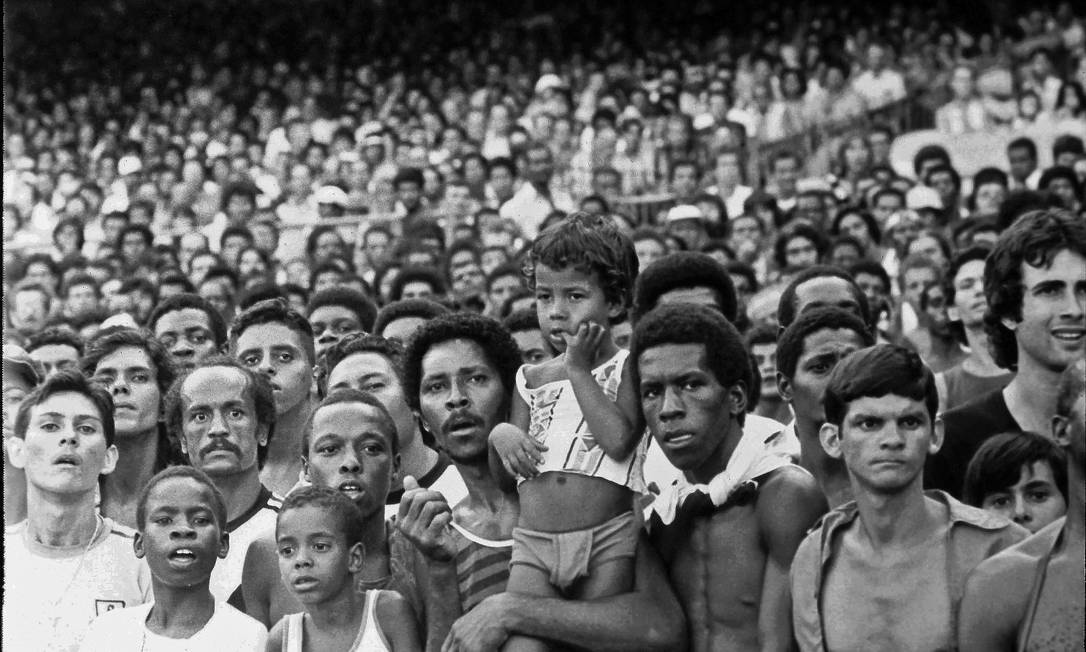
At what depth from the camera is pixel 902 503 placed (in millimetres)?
3598

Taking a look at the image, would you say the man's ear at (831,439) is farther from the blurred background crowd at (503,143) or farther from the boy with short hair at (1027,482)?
the blurred background crowd at (503,143)

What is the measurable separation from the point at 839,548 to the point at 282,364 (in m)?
2.71

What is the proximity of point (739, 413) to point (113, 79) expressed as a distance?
17.1 meters

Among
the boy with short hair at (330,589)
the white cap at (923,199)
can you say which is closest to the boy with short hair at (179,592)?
the boy with short hair at (330,589)

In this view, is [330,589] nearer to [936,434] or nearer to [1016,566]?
[936,434]

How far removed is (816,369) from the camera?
464cm

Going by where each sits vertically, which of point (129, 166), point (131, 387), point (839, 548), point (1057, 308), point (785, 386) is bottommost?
point (839, 548)

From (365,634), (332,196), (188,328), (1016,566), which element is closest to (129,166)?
(332,196)

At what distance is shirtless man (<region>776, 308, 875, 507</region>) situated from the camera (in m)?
4.55

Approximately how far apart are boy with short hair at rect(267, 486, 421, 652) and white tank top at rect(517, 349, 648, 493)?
540 millimetres

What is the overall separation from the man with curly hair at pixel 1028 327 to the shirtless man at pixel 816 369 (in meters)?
0.26

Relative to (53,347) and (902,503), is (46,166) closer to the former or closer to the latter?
(53,347)

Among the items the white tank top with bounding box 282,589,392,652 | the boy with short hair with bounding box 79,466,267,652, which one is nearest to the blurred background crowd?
the white tank top with bounding box 282,589,392,652

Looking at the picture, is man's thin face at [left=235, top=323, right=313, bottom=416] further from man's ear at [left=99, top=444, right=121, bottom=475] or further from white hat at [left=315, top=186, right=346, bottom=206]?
white hat at [left=315, top=186, right=346, bottom=206]
